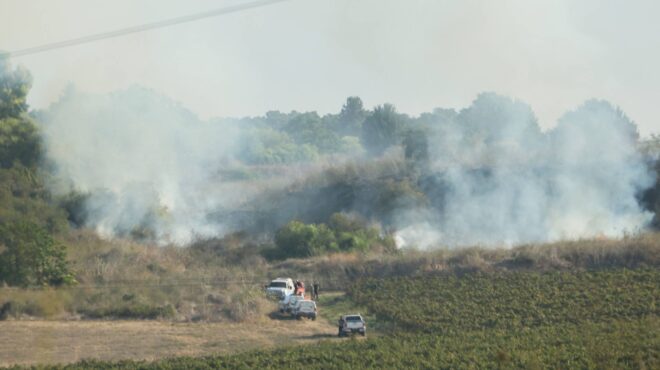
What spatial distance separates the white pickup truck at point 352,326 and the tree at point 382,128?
8046 cm

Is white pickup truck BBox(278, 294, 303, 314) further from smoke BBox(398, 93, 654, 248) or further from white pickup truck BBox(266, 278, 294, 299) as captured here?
smoke BBox(398, 93, 654, 248)

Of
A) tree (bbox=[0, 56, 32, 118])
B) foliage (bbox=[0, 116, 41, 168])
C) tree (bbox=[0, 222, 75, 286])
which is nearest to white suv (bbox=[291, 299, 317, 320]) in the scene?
tree (bbox=[0, 222, 75, 286])

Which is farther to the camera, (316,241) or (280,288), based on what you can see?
(316,241)

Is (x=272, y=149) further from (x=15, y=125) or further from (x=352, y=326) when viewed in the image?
(x=352, y=326)

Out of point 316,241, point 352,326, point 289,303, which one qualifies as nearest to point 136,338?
point 289,303

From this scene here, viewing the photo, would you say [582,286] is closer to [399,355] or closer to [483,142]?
[399,355]

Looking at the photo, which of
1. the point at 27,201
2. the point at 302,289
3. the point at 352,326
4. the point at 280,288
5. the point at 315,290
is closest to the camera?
the point at 352,326

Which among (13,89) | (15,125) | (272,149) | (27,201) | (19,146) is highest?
(272,149)

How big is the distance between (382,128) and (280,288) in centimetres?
7757

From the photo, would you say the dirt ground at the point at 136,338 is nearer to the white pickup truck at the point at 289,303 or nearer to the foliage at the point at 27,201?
the white pickup truck at the point at 289,303

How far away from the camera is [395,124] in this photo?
126938 millimetres

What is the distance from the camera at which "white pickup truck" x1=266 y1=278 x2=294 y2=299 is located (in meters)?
51.1

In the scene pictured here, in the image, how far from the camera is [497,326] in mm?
44062

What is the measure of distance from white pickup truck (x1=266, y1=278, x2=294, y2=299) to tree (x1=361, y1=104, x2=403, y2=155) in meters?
72.7
